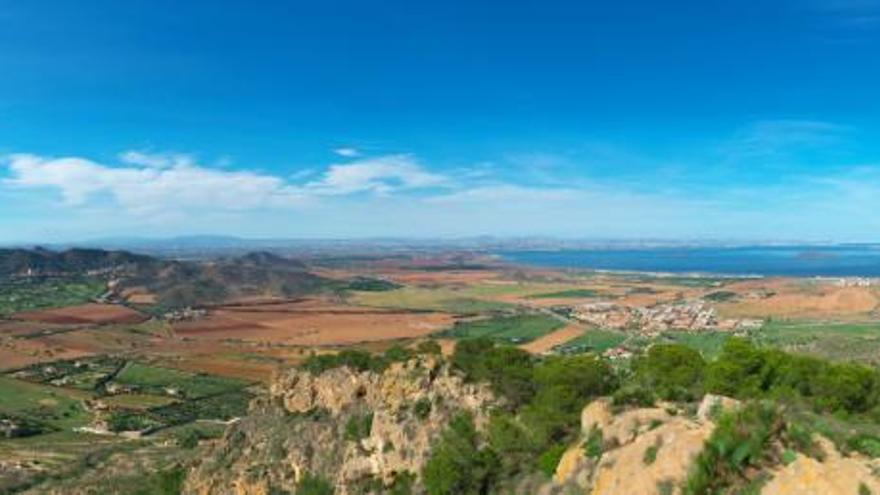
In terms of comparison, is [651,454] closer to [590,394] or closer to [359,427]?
[590,394]

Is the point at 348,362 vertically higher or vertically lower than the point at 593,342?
higher

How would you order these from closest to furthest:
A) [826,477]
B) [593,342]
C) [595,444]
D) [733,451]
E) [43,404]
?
[826,477] < [733,451] < [595,444] < [43,404] < [593,342]

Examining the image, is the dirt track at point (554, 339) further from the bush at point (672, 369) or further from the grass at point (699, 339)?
the bush at point (672, 369)

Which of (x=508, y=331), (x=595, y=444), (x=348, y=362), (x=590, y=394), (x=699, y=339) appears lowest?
(x=508, y=331)

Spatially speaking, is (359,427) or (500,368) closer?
(500,368)

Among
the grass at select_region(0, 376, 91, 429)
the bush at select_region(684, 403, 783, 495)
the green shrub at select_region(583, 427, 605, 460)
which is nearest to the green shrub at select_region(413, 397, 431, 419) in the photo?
the green shrub at select_region(583, 427, 605, 460)

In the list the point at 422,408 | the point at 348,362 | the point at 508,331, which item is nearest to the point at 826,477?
the point at 422,408

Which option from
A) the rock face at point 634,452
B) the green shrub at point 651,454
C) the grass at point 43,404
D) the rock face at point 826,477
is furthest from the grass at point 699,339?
the rock face at point 826,477
